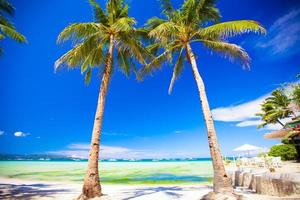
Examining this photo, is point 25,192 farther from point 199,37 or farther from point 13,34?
point 199,37

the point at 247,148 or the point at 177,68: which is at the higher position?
the point at 177,68

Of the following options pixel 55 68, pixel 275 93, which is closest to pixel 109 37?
pixel 55 68

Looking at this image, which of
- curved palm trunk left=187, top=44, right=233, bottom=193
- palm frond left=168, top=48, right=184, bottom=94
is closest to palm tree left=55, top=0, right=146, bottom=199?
palm frond left=168, top=48, right=184, bottom=94

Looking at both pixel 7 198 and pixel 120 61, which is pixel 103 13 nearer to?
pixel 120 61

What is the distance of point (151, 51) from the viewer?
37.9 feet

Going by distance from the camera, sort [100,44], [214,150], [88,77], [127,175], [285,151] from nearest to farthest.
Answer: [214,150], [100,44], [88,77], [285,151], [127,175]

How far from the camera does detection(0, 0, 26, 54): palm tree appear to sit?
9950 millimetres

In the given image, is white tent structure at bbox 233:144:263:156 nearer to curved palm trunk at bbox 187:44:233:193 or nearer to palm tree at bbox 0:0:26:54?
curved palm trunk at bbox 187:44:233:193

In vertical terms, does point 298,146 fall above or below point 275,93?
below

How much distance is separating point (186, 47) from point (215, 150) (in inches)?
196

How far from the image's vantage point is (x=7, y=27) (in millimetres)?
9898

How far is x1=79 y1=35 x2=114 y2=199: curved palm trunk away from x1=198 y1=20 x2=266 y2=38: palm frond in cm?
451

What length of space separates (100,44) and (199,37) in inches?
184

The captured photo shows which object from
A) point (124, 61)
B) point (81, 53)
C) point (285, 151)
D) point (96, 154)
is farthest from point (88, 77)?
point (285, 151)
